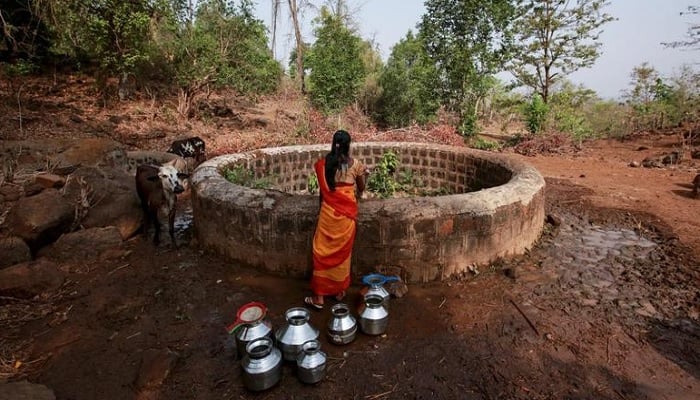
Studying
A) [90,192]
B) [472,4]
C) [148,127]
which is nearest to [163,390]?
[90,192]

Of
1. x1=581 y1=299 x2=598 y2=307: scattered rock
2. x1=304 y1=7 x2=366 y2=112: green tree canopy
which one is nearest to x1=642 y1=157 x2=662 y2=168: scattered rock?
x1=581 y1=299 x2=598 y2=307: scattered rock

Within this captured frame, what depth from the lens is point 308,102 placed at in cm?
1312

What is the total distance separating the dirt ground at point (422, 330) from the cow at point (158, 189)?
1.28 ft

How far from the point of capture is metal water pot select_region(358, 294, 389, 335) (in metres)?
2.95

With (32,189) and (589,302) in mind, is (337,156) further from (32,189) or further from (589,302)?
(32,189)

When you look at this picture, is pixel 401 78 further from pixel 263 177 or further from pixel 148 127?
pixel 263 177

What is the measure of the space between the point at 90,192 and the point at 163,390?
10.4ft

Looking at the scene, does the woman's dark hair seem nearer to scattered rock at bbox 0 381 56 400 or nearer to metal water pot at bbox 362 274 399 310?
metal water pot at bbox 362 274 399 310

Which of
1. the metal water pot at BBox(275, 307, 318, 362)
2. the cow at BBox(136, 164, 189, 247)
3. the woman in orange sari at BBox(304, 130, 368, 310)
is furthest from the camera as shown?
the cow at BBox(136, 164, 189, 247)

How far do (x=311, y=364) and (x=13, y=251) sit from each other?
3.37 metres

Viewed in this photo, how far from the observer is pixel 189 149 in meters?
7.93

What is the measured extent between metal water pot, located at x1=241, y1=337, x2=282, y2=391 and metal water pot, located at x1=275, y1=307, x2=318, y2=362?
0.12 meters

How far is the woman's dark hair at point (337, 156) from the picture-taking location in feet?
10.2

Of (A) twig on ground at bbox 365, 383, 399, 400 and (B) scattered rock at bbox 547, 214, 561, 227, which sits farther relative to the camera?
(B) scattered rock at bbox 547, 214, 561, 227
